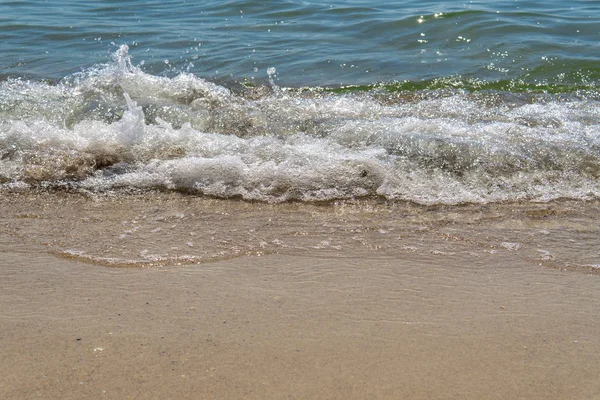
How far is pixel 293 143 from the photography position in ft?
15.8

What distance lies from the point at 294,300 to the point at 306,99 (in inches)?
140

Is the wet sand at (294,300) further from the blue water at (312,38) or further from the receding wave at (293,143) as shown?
the blue water at (312,38)

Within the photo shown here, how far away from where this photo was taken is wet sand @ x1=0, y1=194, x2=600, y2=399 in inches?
92.8

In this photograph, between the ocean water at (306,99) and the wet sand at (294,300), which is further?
the ocean water at (306,99)

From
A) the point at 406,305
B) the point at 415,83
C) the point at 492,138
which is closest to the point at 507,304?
the point at 406,305

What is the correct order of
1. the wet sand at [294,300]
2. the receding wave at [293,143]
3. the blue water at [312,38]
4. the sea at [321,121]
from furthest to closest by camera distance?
the blue water at [312,38], the receding wave at [293,143], the sea at [321,121], the wet sand at [294,300]

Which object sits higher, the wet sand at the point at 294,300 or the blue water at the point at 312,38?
the blue water at the point at 312,38

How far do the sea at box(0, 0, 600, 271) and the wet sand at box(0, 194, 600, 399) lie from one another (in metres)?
0.03

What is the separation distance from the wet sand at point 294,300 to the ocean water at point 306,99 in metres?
0.35

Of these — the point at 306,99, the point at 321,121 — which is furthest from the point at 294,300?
the point at 306,99

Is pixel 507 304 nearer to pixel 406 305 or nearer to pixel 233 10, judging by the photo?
pixel 406 305

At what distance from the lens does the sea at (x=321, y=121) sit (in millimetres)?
3871

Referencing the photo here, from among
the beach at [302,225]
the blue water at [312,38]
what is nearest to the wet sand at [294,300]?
the beach at [302,225]

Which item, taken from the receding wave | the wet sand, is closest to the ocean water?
the receding wave
